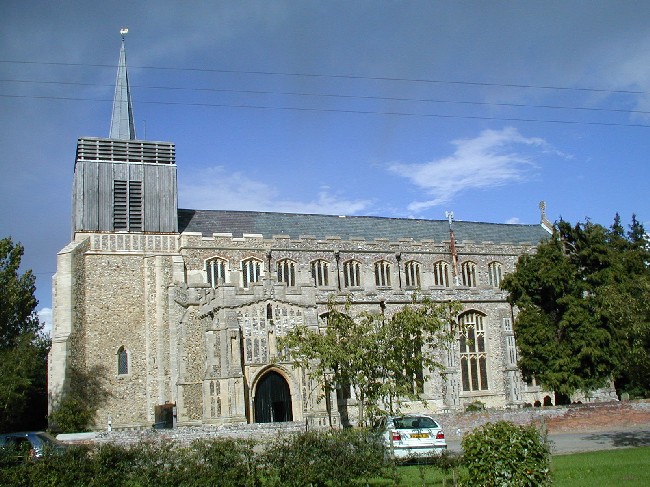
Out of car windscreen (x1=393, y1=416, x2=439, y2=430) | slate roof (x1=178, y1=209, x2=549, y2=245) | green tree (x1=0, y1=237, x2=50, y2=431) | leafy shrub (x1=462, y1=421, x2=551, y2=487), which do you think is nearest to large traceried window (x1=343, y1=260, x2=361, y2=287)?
slate roof (x1=178, y1=209, x2=549, y2=245)

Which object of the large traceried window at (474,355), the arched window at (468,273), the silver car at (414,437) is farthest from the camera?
the arched window at (468,273)

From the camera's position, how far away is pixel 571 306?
3544 centimetres

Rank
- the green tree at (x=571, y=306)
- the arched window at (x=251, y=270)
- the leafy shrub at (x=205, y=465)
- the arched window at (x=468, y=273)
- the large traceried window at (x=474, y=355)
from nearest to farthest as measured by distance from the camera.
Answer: the leafy shrub at (x=205, y=465), the green tree at (x=571, y=306), the large traceried window at (x=474, y=355), the arched window at (x=251, y=270), the arched window at (x=468, y=273)

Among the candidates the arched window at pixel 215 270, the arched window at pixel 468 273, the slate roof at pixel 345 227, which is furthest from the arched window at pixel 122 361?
the arched window at pixel 468 273

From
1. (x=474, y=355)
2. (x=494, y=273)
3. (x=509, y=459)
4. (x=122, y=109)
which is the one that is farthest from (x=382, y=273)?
(x=509, y=459)

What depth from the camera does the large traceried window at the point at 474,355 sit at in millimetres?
39844

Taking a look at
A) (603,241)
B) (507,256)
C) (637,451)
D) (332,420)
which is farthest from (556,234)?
(637,451)

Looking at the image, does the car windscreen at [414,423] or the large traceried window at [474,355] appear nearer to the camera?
the car windscreen at [414,423]

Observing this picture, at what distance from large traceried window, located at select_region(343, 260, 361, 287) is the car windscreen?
20979 mm

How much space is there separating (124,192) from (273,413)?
1621 centimetres

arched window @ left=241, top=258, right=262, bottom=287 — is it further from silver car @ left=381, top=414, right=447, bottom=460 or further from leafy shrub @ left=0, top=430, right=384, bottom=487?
leafy shrub @ left=0, top=430, right=384, bottom=487

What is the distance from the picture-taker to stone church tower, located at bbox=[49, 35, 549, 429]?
103 feet

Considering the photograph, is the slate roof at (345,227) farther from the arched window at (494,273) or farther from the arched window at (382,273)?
the arched window at (494,273)

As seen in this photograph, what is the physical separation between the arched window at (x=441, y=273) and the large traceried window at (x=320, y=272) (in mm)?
7285
